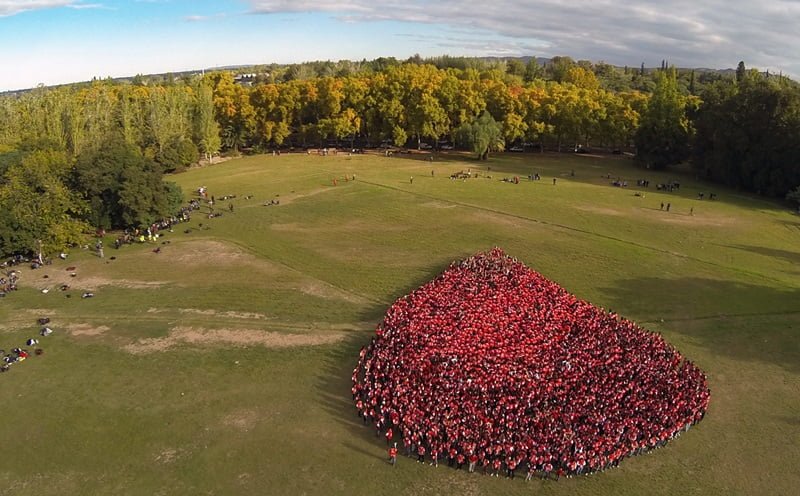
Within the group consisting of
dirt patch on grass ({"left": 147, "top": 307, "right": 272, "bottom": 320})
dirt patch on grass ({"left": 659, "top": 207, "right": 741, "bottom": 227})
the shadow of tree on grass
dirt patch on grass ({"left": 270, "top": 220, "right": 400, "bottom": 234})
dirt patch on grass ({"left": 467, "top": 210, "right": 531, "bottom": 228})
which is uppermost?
dirt patch on grass ({"left": 659, "top": 207, "right": 741, "bottom": 227})

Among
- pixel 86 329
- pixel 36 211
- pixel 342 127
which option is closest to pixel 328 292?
pixel 86 329

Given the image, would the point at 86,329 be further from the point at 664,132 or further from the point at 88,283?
the point at 664,132

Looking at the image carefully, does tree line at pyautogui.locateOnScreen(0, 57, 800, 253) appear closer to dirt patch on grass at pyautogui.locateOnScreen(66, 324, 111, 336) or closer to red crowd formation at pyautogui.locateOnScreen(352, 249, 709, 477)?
dirt patch on grass at pyautogui.locateOnScreen(66, 324, 111, 336)

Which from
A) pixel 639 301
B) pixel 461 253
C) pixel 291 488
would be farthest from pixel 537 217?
pixel 291 488

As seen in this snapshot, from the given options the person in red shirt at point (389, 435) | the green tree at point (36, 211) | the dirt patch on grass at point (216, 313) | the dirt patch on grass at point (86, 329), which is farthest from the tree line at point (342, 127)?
the person in red shirt at point (389, 435)

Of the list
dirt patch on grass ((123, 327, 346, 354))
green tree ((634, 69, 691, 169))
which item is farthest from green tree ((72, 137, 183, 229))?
green tree ((634, 69, 691, 169))

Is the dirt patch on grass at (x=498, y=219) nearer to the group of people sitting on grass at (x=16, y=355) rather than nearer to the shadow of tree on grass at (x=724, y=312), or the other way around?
the shadow of tree on grass at (x=724, y=312)

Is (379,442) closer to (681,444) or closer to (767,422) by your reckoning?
(681,444)
